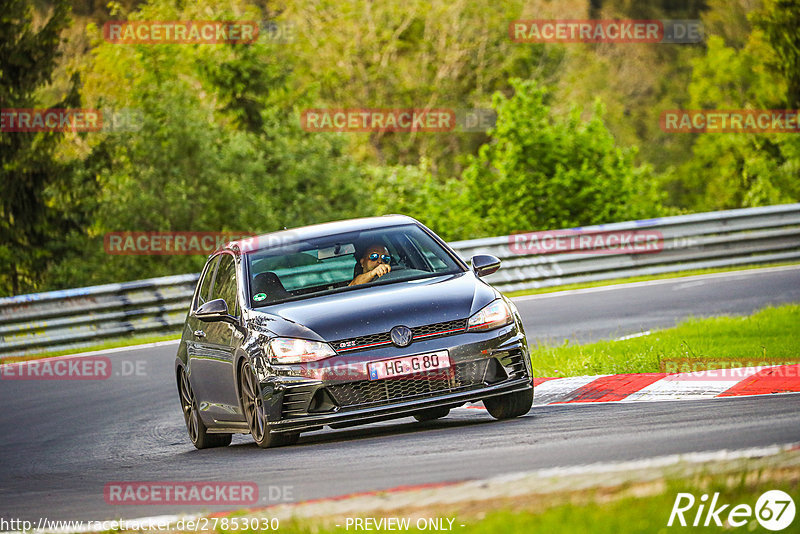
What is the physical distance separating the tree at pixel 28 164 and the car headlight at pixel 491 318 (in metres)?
24.0

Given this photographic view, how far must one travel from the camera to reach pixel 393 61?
5522cm

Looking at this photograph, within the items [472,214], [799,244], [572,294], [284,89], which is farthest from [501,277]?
[284,89]

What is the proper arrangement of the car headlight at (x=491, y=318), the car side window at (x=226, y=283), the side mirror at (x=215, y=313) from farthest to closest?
the car side window at (x=226, y=283) → the side mirror at (x=215, y=313) → the car headlight at (x=491, y=318)

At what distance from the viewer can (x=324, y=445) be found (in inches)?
342

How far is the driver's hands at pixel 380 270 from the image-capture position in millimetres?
9556

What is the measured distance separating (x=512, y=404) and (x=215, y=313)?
84.6 inches

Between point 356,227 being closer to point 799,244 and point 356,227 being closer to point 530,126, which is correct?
point 799,244

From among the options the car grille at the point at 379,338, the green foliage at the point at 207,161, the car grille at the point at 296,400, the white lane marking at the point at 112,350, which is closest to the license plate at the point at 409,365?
the car grille at the point at 379,338

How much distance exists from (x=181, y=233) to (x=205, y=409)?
77.6 feet

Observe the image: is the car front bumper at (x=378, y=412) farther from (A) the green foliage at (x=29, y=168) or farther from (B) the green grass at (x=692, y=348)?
(A) the green foliage at (x=29, y=168)

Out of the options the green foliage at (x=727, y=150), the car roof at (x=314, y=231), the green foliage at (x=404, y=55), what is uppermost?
the green foliage at (x=404, y=55)

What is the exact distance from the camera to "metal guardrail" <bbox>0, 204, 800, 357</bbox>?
19469 millimetres

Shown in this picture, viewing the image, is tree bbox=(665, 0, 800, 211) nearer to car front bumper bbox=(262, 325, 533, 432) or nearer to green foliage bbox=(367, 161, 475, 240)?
green foliage bbox=(367, 161, 475, 240)

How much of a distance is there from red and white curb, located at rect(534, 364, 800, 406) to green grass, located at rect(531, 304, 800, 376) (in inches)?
17.0
